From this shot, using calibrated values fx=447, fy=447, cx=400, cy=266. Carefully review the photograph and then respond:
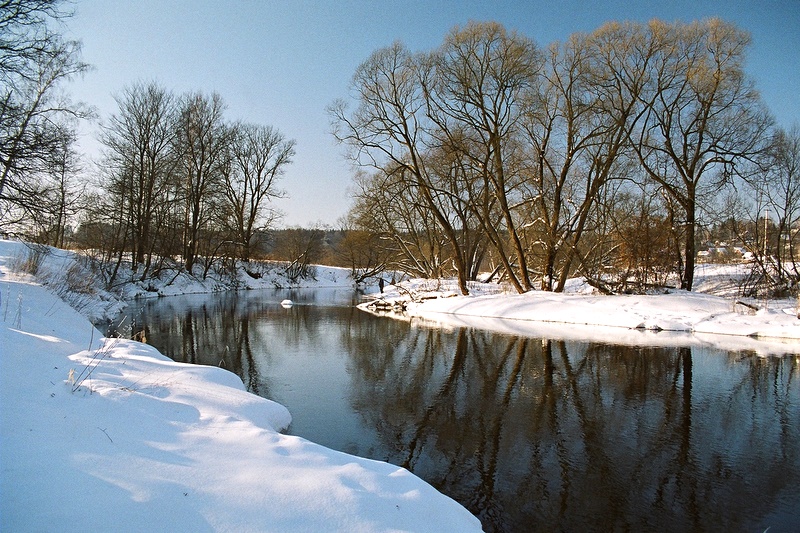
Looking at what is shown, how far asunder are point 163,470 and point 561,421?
17.3ft

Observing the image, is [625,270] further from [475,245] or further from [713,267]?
[475,245]

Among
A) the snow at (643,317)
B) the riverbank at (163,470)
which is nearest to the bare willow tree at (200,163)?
the snow at (643,317)

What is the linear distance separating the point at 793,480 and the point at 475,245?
88.6ft

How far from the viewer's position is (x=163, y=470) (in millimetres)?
3064

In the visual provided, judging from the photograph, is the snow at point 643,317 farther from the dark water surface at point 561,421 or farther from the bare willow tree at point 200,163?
the bare willow tree at point 200,163

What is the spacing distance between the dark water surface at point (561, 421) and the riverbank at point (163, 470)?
1.23 metres

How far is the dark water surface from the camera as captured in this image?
13.9 feet

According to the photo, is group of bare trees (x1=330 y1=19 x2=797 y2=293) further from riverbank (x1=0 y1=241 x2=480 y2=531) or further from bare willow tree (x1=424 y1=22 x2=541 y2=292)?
riverbank (x1=0 y1=241 x2=480 y2=531)

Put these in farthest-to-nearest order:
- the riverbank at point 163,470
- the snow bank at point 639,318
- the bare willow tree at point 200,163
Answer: the bare willow tree at point 200,163 → the snow bank at point 639,318 → the riverbank at point 163,470

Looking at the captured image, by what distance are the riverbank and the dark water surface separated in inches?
48.3

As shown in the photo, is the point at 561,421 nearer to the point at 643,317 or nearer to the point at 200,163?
the point at 643,317

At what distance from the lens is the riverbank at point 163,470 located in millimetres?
2492

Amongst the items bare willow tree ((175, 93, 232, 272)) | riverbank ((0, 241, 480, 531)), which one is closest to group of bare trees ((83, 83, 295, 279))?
bare willow tree ((175, 93, 232, 272))

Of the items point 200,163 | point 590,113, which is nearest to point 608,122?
point 590,113
